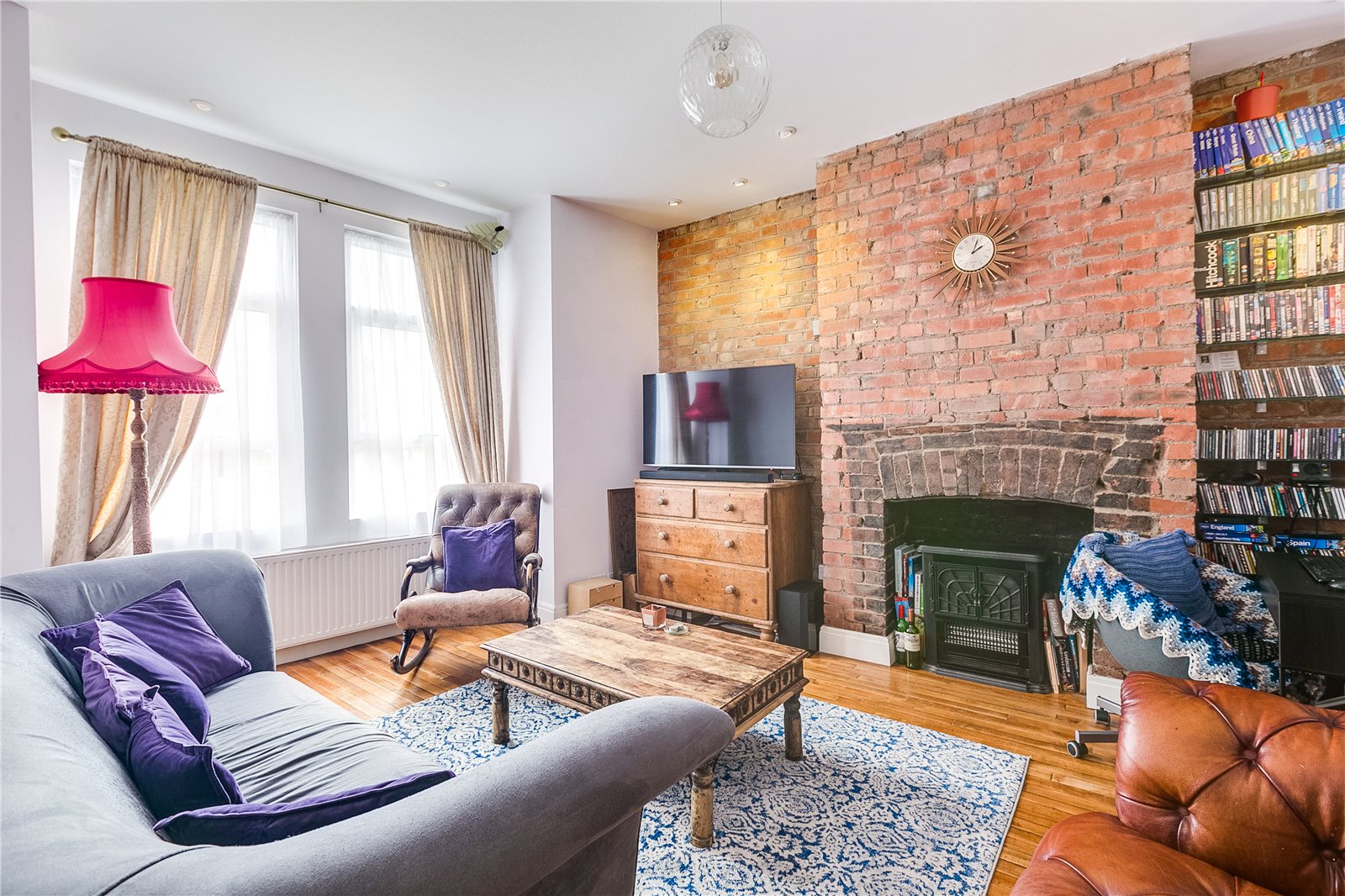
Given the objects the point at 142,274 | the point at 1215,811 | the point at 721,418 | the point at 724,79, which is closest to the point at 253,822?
the point at 1215,811

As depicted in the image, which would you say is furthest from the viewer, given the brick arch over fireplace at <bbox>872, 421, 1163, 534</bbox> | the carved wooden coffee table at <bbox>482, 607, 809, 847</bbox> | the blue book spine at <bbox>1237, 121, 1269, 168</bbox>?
the brick arch over fireplace at <bbox>872, 421, 1163, 534</bbox>

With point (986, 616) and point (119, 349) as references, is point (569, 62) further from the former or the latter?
point (986, 616)

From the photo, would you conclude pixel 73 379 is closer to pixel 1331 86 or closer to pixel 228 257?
pixel 228 257

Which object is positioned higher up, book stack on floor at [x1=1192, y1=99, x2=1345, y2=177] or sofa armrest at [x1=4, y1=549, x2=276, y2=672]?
book stack on floor at [x1=1192, y1=99, x2=1345, y2=177]

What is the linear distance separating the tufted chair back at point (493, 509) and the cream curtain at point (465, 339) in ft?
1.22

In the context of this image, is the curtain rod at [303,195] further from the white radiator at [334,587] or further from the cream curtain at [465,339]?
the white radiator at [334,587]

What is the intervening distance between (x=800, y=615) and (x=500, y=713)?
184 cm

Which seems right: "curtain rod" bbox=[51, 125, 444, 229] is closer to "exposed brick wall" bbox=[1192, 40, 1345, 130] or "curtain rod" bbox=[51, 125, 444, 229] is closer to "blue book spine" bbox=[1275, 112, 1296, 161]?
"exposed brick wall" bbox=[1192, 40, 1345, 130]

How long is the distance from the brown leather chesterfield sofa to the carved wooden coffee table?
0.98 metres

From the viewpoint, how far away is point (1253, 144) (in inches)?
101

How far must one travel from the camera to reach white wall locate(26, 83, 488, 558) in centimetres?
273

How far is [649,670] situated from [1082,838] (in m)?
1.35

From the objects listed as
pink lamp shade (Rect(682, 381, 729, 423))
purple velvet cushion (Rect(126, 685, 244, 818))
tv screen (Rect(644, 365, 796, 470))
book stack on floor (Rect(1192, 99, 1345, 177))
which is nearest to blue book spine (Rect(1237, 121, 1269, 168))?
book stack on floor (Rect(1192, 99, 1345, 177))

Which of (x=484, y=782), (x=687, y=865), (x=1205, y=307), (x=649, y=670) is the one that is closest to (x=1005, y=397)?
(x=1205, y=307)
